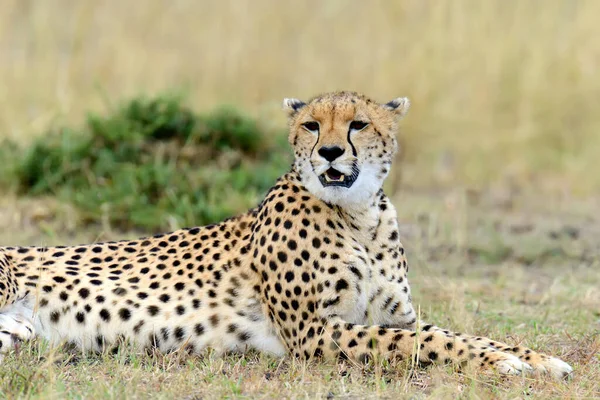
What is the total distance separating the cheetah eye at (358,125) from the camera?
147 inches

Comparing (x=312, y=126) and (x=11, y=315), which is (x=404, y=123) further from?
(x=11, y=315)

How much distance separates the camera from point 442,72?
862cm

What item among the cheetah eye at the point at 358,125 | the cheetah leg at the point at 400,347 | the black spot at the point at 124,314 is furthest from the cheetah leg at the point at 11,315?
the cheetah eye at the point at 358,125

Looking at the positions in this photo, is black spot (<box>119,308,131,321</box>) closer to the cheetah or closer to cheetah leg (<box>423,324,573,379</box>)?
the cheetah

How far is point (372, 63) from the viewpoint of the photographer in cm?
884

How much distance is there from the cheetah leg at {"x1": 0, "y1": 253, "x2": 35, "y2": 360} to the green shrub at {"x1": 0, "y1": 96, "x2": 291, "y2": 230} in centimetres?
197

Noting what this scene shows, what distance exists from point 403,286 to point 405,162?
4660 mm

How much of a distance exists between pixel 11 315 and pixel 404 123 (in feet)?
17.2

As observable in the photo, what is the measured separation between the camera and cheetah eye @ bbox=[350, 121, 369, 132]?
375 cm

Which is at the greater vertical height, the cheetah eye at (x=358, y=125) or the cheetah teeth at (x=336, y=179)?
the cheetah eye at (x=358, y=125)

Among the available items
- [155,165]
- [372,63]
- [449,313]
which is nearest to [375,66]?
[372,63]

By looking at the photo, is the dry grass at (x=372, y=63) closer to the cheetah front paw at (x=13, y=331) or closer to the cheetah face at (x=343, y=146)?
the cheetah face at (x=343, y=146)

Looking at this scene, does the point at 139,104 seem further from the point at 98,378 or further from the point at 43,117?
the point at 98,378

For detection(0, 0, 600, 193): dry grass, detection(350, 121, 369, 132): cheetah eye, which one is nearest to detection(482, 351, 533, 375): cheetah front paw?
detection(350, 121, 369, 132): cheetah eye
